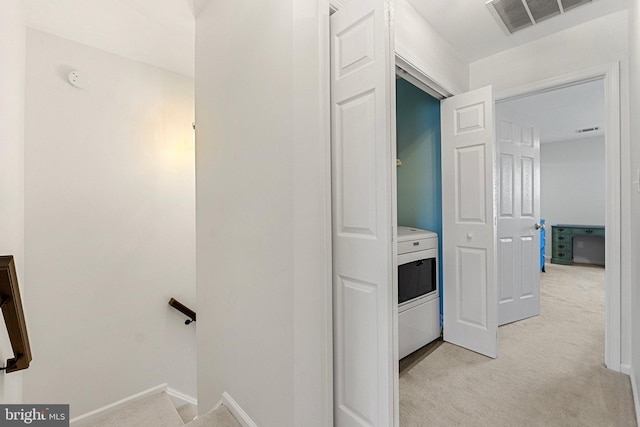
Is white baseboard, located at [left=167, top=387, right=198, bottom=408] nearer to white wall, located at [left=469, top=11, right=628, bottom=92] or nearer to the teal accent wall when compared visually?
the teal accent wall

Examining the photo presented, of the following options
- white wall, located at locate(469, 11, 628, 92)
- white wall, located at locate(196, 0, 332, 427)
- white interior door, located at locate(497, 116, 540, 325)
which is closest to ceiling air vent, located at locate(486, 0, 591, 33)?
white wall, located at locate(469, 11, 628, 92)

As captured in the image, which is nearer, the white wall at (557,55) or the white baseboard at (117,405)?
the white wall at (557,55)

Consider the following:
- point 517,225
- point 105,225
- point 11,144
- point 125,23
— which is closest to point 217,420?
point 105,225

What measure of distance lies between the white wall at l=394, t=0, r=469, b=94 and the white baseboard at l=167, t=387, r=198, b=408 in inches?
134

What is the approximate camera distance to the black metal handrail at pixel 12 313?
1.06 meters

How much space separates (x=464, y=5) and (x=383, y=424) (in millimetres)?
2535

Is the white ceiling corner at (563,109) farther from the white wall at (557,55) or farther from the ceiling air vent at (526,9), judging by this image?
the ceiling air vent at (526,9)

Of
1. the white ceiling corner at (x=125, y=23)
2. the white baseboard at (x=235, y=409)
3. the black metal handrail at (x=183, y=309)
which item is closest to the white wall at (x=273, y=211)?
the white baseboard at (x=235, y=409)

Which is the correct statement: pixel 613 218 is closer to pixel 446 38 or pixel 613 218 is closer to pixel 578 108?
pixel 446 38

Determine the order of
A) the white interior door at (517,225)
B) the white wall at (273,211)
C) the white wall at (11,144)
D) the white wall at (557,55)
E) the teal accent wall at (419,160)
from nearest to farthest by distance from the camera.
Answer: the white wall at (273,211)
the white wall at (11,144)
the white wall at (557,55)
the teal accent wall at (419,160)
the white interior door at (517,225)

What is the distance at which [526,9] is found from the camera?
194 cm

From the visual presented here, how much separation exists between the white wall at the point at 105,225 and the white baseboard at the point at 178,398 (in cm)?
6

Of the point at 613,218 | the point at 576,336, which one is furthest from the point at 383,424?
the point at 576,336

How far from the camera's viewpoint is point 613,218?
193 centimetres
